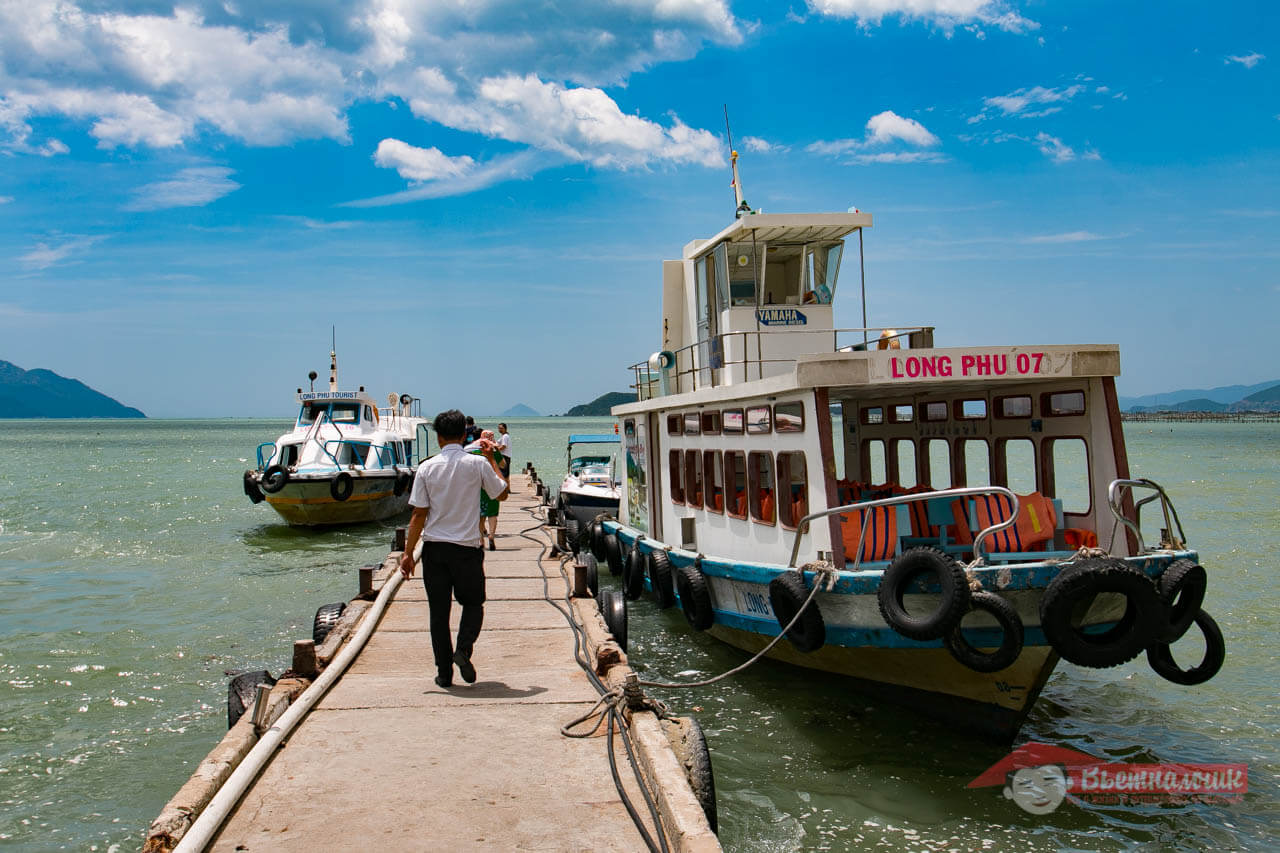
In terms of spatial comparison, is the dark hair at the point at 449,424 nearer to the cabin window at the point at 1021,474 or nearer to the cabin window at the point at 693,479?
the cabin window at the point at 693,479

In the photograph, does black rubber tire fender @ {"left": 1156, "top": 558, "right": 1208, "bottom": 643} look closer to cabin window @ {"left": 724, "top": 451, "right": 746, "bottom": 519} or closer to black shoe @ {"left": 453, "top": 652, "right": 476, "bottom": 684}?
cabin window @ {"left": 724, "top": 451, "right": 746, "bottom": 519}

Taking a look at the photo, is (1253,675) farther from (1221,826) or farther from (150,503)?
(150,503)

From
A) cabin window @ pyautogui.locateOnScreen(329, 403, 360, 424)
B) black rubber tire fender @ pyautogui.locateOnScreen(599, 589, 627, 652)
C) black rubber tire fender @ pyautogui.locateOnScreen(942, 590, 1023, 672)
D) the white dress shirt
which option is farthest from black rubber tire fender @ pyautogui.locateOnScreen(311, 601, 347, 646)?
cabin window @ pyautogui.locateOnScreen(329, 403, 360, 424)

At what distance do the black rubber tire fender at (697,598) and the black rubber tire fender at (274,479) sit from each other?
1652 centimetres

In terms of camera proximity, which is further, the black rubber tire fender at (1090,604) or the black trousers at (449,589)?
the black rubber tire fender at (1090,604)

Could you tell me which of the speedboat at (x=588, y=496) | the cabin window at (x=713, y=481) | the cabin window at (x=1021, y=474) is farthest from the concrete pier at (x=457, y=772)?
the cabin window at (x=1021, y=474)

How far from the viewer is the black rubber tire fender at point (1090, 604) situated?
768 cm

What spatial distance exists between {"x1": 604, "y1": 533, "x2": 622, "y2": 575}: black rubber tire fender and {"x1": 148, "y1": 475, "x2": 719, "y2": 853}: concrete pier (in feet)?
29.2

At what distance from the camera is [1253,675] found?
12.5m

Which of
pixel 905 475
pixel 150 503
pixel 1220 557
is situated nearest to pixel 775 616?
pixel 1220 557

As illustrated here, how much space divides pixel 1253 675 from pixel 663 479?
8.26 metres

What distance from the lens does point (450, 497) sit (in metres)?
7.03

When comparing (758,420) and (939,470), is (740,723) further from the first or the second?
(939,470)

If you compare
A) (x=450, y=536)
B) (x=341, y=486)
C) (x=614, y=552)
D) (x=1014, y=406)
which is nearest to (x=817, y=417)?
(x=1014, y=406)
